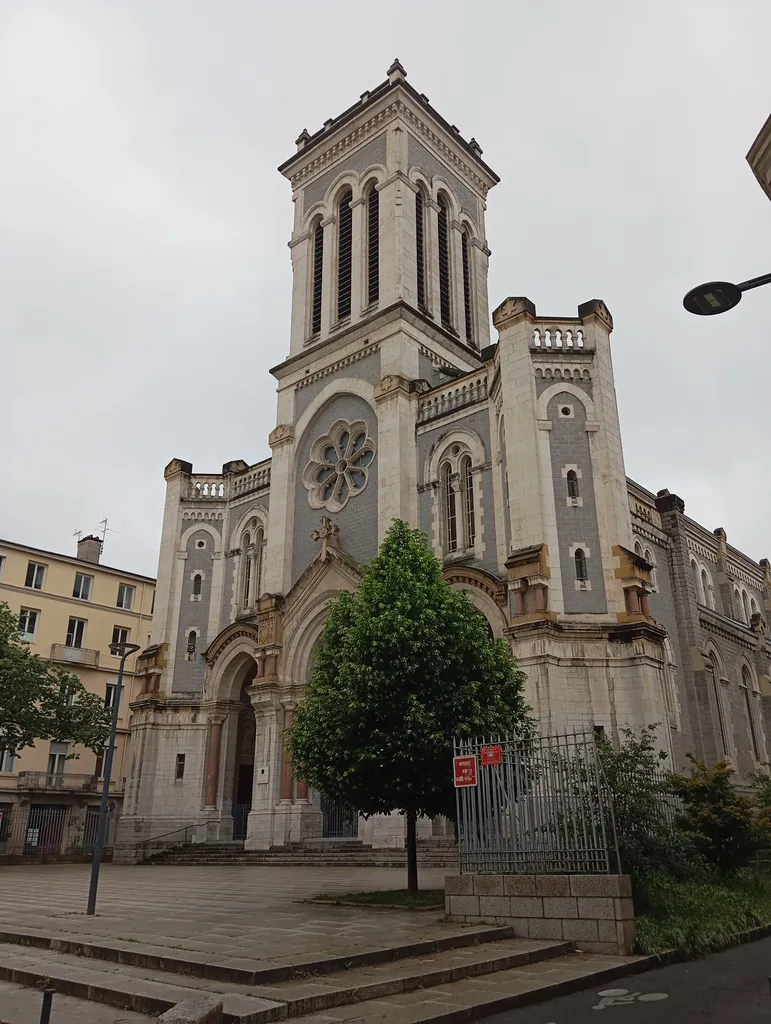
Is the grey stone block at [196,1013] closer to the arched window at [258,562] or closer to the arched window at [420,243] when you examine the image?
the arched window at [258,562]

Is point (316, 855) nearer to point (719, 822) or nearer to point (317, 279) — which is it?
point (719, 822)

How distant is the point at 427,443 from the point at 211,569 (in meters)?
12.7

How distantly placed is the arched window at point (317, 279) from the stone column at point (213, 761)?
17461 millimetres

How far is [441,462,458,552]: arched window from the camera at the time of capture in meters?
27.6

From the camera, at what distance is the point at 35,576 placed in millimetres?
43562

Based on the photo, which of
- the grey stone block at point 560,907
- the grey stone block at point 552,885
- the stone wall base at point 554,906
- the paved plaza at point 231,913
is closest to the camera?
the paved plaza at point 231,913

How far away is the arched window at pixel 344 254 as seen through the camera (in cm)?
3616

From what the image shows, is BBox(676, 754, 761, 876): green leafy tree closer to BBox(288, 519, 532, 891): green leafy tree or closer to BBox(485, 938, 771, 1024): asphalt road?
BBox(288, 519, 532, 891): green leafy tree

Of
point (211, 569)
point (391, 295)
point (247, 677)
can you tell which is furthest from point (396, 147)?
point (247, 677)

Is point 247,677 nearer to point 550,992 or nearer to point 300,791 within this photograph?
point 300,791

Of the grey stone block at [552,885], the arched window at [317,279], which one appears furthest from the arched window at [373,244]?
the grey stone block at [552,885]

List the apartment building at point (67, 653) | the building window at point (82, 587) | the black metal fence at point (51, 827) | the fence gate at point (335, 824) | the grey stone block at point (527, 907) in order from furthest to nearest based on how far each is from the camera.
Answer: the building window at point (82, 587)
the apartment building at point (67, 653)
the black metal fence at point (51, 827)
the fence gate at point (335, 824)
the grey stone block at point (527, 907)

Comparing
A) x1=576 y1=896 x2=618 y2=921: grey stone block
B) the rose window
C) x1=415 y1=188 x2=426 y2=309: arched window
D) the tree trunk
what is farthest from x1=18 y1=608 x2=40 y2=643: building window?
x1=576 y1=896 x2=618 y2=921: grey stone block

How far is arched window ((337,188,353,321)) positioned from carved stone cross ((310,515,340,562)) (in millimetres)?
10181
